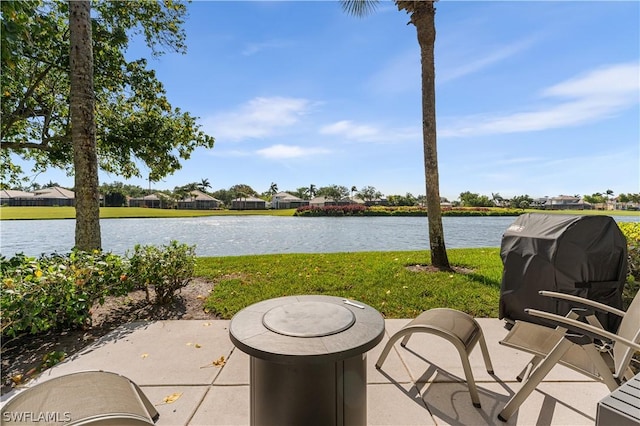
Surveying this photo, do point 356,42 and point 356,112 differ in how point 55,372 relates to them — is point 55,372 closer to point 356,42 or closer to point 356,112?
point 356,42

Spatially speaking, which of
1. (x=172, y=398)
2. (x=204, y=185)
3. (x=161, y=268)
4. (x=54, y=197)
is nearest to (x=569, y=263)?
(x=172, y=398)

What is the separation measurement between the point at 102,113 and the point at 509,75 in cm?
990

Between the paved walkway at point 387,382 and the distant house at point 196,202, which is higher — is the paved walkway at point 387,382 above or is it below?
below

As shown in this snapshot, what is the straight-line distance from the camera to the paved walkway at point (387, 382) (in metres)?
1.99

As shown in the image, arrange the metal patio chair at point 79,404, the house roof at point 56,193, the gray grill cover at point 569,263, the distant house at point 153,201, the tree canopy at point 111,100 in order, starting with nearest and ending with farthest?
1. the metal patio chair at point 79,404
2. the gray grill cover at point 569,263
3. the tree canopy at point 111,100
4. the house roof at point 56,193
5. the distant house at point 153,201

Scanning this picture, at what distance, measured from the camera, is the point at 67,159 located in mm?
7125

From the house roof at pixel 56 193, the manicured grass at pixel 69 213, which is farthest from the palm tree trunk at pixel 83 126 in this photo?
the house roof at pixel 56 193

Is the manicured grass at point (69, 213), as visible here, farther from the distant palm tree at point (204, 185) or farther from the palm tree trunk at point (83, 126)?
the distant palm tree at point (204, 185)

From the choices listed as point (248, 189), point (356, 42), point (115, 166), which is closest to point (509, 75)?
point (356, 42)

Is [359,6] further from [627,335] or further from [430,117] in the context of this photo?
[627,335]

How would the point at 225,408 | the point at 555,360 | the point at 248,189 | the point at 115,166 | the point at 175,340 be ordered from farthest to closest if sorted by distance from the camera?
the point at 248,189 → the point at 115,166 → the point at 175,340 → the point at 225,408 → the point at 555,360

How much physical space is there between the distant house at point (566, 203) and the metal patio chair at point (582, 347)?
82344mm

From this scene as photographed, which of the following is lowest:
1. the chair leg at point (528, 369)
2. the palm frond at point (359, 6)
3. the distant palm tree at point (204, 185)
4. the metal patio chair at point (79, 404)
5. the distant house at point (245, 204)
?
the chair leg at point (528, 369)

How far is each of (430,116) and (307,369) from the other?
594cm
